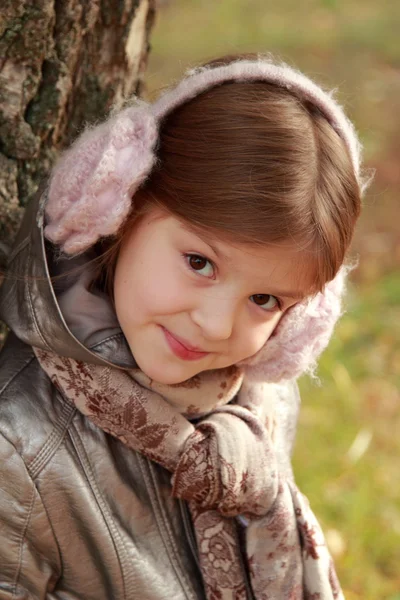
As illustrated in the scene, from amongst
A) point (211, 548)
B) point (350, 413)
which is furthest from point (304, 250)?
point (350, 413)

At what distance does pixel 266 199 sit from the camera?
1.80m

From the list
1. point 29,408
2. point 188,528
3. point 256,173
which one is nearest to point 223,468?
point 188,528

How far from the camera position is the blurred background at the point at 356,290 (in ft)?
10.6

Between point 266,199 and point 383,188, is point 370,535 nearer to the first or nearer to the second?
point 266,199

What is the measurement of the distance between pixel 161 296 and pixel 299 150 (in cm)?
42

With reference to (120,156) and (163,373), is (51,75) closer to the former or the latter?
(120,156)

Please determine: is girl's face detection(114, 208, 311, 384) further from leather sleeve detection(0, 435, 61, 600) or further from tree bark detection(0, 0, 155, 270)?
tree bark detection(0, 0, 155, 270)

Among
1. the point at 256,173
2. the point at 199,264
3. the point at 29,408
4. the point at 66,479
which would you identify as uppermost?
the point at 256,173

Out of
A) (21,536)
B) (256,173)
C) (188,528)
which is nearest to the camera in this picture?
(256,173)

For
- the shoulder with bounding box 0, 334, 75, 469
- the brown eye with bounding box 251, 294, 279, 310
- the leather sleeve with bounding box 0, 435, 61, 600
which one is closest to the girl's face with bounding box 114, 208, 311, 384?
the brown eye with bounding box 251, 294, 279, 310

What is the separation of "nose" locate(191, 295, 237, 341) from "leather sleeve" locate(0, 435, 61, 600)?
1.62ft

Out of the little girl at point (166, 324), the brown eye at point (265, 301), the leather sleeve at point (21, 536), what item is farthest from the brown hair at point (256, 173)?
the leather sleeve at point (21, 536)

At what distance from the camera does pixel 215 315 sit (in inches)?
73.0

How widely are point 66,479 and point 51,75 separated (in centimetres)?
102
